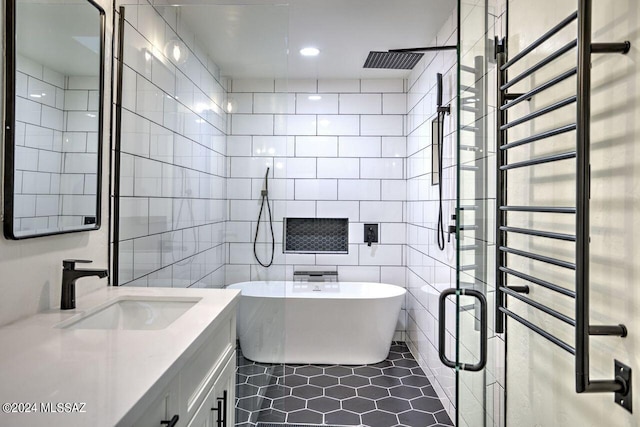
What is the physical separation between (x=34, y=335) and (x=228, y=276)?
4.25ft

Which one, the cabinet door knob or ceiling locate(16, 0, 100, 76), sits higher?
ceiling locate(16, 0, 100, 76)

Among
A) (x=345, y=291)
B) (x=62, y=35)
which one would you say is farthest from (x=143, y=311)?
(x=345, y=291)

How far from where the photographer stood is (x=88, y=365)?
3.18ft

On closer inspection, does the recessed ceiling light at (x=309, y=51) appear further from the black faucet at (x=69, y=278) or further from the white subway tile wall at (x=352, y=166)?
the black faucet at (x=69, y=278)

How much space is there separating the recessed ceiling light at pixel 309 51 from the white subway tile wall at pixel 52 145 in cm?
208

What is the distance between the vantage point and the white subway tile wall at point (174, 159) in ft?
6.88

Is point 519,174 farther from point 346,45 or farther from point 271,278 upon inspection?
point 346,45

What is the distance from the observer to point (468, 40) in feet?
4.25

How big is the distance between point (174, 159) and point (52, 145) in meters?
0.76

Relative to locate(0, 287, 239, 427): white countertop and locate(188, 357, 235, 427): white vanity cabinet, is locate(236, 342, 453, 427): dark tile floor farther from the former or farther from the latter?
locate(0, 287, 239, 427): white countertop

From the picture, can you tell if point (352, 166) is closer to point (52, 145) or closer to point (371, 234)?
point (371, 234)

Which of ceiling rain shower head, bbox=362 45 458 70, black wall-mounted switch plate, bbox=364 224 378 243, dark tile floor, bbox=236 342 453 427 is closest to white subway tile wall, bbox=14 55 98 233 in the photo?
dark tile floor, bbox=236 342 453 427

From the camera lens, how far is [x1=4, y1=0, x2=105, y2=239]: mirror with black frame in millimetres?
1306

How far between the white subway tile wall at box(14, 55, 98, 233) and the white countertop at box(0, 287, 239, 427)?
15.5 inches
